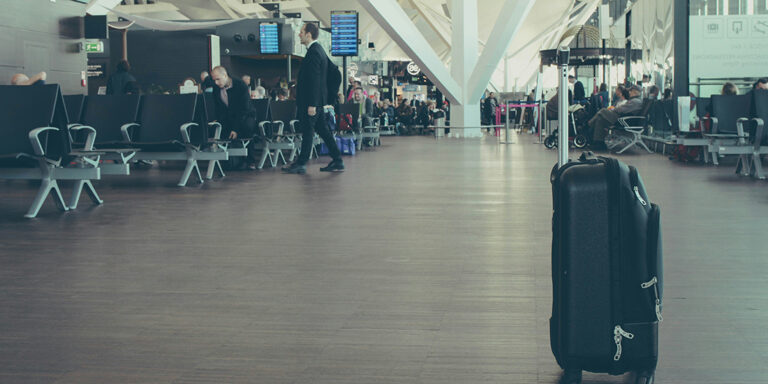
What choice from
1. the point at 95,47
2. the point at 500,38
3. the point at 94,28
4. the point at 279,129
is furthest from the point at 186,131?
the point at 500,38

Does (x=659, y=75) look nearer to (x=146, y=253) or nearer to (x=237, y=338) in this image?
(x=146, y=253)

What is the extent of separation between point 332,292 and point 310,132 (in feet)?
24.1

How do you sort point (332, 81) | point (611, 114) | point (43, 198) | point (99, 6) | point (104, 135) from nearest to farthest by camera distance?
point (43, 198)
point (104, 135)
point (332, 81)
point (99, 6)
point (611, 114)

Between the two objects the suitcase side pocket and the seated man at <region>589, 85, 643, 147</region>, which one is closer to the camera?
the suitcase side pocket

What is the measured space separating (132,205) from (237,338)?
14.9ft

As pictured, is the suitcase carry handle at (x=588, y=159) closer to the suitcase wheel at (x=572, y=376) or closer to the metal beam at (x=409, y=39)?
the suitcase wheel at (x=572, y=376)

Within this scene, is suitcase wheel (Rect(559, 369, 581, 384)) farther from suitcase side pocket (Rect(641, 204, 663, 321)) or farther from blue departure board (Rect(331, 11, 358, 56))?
blue departure board (Rect(331, 11, 358, 56))

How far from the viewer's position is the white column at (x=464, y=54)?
73.7 feet

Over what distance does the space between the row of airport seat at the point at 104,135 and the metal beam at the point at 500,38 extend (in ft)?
22.7

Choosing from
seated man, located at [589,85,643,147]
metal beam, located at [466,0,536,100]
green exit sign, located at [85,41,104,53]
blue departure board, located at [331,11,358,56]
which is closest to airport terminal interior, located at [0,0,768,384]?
seated man, located at [589,85,643,147]

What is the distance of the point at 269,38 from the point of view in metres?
25.7

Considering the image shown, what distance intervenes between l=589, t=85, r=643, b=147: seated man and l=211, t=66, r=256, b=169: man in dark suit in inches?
324

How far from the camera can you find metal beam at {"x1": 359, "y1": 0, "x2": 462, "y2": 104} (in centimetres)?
1822

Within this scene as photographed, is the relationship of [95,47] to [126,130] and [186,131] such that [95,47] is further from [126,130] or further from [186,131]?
[186,131]
